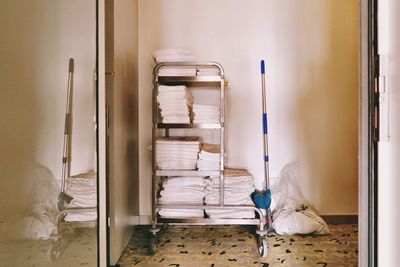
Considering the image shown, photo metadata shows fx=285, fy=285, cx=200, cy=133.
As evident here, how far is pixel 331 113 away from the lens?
8.63ft

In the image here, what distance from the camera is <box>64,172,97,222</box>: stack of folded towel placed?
1056 mm

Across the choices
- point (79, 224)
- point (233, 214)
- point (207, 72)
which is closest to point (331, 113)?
point (207, 72)

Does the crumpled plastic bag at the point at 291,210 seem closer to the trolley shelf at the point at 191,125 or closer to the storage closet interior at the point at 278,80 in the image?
the storage closet interior at the point at 278,80

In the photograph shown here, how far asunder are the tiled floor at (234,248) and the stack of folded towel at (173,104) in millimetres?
937

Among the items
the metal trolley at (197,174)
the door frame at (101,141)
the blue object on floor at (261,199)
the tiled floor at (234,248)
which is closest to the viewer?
the door frame at (101,141)

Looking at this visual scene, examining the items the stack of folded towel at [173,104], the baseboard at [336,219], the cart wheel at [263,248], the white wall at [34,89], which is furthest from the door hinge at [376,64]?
the baseboard at [336,219]

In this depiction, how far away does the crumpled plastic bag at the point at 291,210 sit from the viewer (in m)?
2.30

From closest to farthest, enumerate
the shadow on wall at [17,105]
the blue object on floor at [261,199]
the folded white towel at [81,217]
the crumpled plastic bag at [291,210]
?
the shadow on wall at [17,105] < the folded white towel at [81,217] < the blue object on floor at [261,199] < the crumpled plastic bag at [291,210]

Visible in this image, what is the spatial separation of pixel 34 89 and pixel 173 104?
1.25m

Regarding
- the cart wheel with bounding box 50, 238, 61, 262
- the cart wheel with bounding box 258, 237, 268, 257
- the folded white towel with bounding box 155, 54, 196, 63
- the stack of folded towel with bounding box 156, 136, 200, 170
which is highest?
the folded white towel with bounding box 155, 54, 196, 63

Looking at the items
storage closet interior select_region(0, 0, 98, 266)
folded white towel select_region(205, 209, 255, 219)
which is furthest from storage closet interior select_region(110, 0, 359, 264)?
storage closet interior select_region(0, 0, 98, 266)

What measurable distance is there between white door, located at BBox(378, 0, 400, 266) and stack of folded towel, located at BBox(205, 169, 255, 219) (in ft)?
4.76

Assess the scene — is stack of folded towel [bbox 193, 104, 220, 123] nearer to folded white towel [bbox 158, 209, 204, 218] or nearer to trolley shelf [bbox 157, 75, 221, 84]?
trolley shelf [bbox 157, 75, 221, 84]

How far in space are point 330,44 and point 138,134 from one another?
193 cm
